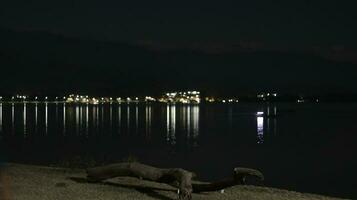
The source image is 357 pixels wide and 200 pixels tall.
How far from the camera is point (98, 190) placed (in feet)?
41.0

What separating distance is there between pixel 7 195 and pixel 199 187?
446 centimetres

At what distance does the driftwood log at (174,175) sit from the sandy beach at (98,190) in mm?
234

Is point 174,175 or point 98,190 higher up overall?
point 174,175

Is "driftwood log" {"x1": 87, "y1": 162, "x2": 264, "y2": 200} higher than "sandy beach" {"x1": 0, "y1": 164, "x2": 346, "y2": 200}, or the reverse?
"driftwood log" {"x1": 87, "y1": 162, "x2": 264, "y2": 200}

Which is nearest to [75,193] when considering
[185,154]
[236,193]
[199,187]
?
[199,187]

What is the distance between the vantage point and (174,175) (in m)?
12.2

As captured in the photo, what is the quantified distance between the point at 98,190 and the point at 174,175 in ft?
6.20

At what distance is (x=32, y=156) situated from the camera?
41.9 metres

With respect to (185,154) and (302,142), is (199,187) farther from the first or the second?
(302,142)

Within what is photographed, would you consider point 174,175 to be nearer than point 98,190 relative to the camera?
Yes

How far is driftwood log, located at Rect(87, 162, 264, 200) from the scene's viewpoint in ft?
38.5

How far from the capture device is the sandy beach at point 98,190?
11750 mm

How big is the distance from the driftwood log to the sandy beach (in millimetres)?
234

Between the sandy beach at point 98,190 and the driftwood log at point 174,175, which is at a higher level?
the driftwood log at point 174,175
